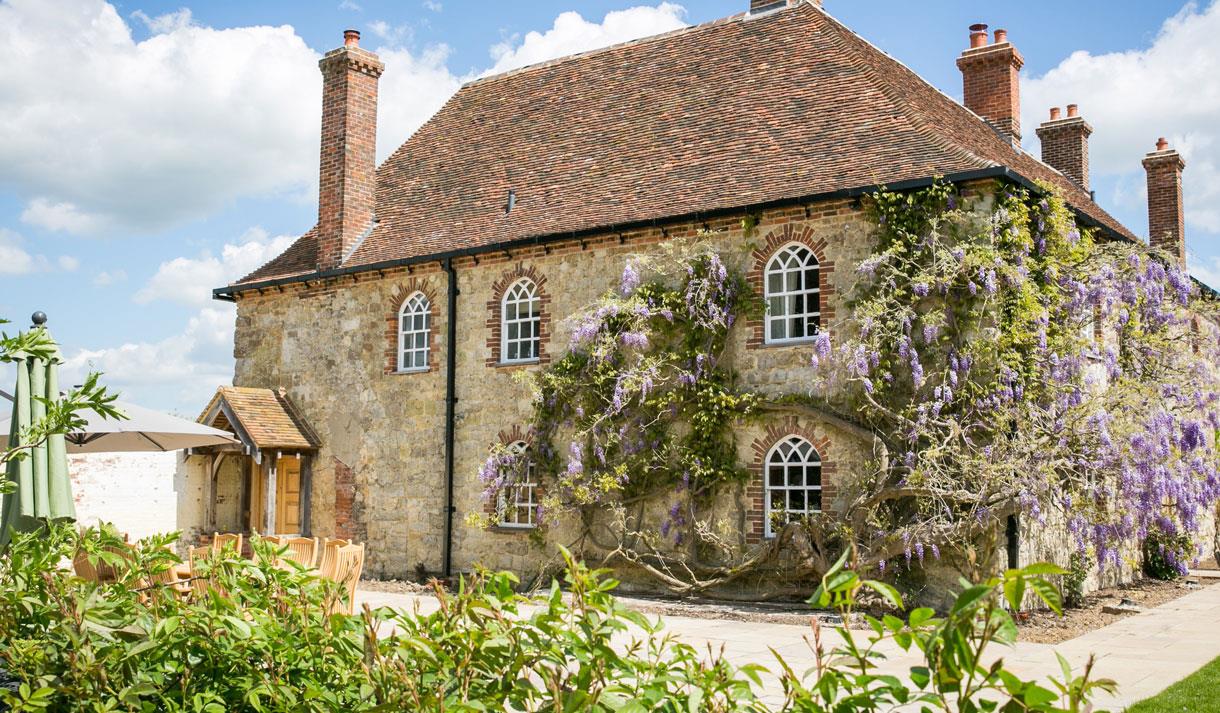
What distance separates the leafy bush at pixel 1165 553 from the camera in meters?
17.0

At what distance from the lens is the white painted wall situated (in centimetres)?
2011

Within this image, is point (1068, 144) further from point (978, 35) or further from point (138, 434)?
point (138, 434)

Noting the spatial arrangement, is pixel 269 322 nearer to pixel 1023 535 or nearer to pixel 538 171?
pixel 538 171

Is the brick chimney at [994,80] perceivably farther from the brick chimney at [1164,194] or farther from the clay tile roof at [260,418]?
the clay tile roof at [260,418]

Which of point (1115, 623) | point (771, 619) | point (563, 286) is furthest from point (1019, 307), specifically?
point (563, 286)

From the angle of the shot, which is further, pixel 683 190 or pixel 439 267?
pixel 439 267

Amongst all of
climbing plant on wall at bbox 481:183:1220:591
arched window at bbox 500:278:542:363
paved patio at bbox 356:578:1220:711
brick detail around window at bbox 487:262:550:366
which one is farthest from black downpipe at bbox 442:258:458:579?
paved patio at bbox 356:578:1220:711

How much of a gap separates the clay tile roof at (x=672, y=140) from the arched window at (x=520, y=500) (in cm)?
340

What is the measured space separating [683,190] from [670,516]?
4660 mm

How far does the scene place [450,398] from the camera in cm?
1711

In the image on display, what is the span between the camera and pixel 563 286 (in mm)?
16172

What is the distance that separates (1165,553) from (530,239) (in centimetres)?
1114

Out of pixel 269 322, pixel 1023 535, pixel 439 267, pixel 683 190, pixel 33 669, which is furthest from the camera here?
pixel 269 322

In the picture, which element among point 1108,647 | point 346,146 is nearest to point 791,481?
point 1108,647
